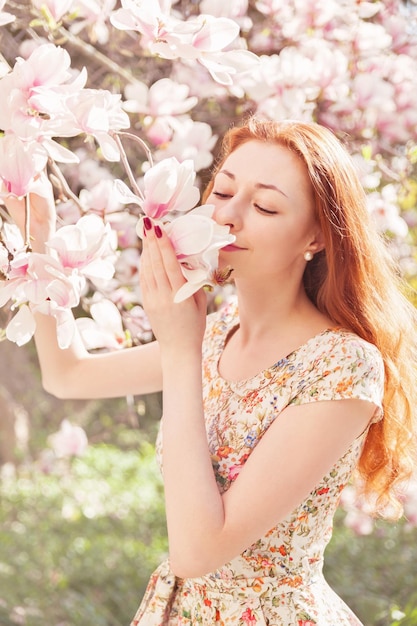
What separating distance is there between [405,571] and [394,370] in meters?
2.44

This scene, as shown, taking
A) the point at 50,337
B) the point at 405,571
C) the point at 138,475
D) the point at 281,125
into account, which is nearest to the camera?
the point at 281,125

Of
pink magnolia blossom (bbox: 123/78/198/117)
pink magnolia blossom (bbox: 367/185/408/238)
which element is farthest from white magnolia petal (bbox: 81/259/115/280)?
pink magnolia blossom (bbox: 367/185/408/238)

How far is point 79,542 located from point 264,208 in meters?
3.18

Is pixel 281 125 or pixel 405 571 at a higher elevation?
pixel 281 125

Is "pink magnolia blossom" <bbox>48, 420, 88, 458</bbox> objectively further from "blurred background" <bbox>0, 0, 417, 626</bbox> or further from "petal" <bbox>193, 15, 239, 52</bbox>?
"petal" <bbox>193, 15, 239, 52</bbox>

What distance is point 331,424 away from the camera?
131 centimetres

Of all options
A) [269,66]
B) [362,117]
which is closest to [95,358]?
[269,66]

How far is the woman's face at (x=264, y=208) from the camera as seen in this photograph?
133cm

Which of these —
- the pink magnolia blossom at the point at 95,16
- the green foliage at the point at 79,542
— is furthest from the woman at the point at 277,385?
the green foliage at the point at 79,542

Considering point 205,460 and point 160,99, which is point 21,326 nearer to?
point 205,460

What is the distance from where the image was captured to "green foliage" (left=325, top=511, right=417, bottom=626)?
3.29m

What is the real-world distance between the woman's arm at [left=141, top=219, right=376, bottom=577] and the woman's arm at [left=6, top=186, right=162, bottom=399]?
0.41 m

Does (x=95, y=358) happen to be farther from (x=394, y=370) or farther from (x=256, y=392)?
(x=394, y=370)

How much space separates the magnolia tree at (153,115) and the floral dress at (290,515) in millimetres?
290
